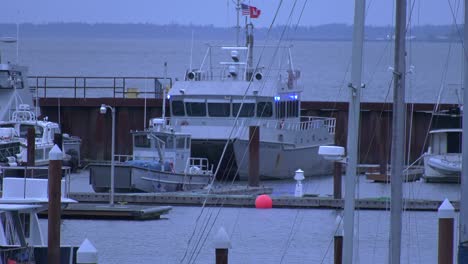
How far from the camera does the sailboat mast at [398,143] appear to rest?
19.6 meters

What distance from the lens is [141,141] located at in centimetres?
4381

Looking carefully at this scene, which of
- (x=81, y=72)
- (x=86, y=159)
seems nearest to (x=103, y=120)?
(x=86, y=159)

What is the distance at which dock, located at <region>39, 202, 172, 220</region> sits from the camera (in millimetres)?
36812

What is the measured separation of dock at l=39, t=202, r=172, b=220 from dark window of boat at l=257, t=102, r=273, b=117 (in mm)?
12397

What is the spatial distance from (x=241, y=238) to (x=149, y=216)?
2826mm

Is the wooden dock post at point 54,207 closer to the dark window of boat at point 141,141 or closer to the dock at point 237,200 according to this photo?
the dock at point 237,200

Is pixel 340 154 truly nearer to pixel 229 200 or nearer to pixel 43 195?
pixel 43 195

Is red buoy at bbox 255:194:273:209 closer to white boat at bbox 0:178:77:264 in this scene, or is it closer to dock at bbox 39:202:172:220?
dock at bbox 39:202:172:220

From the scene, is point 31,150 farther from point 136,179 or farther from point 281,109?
point 281,109

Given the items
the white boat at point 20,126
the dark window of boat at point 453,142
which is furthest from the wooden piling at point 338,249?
the dark window of boat at point 453,142

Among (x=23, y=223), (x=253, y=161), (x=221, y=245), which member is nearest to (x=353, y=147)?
(x=221, y=245)

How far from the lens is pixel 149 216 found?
123 feet

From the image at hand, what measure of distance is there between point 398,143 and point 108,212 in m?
18.2

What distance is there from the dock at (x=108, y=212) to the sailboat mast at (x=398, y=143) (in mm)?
17859
